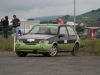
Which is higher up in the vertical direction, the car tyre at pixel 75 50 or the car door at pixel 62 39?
the car door at pixel 62 39

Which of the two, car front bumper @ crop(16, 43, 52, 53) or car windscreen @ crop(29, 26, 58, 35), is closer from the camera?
car front bumper @ crop(16, 43, 52, 53)

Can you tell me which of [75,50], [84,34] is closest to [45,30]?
[75,50]

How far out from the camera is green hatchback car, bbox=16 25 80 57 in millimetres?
20969

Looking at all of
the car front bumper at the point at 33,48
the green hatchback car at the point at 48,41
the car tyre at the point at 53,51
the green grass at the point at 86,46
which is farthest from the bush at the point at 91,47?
the car front bumper at the point at 33,48

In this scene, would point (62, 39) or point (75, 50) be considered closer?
point (62, 39)

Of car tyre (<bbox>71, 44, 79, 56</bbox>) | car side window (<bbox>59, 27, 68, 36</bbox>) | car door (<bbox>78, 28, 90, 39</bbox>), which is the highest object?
car side window (<bbox>59, 27, 68, 36</bbox>)

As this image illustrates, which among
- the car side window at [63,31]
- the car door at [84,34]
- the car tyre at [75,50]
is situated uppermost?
the car side window at [63,31]

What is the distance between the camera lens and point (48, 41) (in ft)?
69.8

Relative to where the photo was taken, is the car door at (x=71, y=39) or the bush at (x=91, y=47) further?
the bush at (x=91, y=47)

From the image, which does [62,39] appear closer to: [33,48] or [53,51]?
→ [53,51]

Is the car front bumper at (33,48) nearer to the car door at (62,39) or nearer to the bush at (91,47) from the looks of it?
the car door at (62,39)

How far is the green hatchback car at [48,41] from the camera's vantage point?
21.0 metres

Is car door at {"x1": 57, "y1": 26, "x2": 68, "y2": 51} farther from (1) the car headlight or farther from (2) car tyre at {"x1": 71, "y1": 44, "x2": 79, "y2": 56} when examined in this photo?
(1) the car headlight

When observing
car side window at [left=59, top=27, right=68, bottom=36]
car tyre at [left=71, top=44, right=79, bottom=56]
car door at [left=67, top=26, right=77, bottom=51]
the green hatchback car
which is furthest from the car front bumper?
car tyre at [left=71, top=44, right=79, bottom=56]
